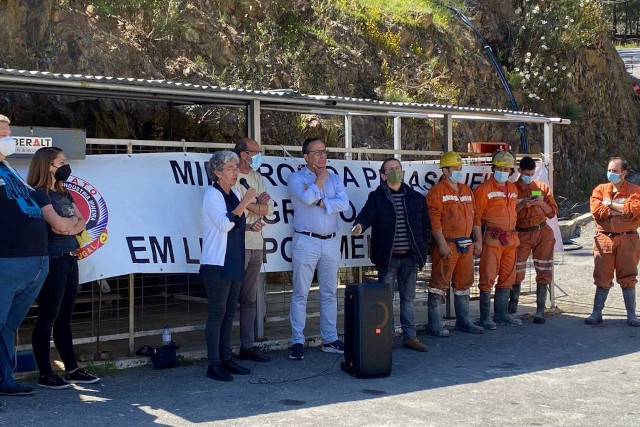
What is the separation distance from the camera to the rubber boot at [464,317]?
10.6 meters

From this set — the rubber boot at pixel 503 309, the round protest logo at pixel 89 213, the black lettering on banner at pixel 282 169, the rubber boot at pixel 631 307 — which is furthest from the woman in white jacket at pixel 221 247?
the rubber boot at pixel 631 307

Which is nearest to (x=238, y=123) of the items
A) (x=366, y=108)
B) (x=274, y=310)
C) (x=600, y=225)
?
(x=274, y=310)

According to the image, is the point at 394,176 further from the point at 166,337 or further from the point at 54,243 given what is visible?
the point at 54,243

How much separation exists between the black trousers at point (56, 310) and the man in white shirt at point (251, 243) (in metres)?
1.71

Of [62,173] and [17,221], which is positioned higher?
[62,173]

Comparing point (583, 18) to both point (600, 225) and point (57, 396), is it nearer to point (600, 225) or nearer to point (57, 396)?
point (600, 225)

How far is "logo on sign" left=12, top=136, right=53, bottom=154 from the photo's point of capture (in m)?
7.59

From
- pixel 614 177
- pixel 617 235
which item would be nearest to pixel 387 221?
pixel 614 177

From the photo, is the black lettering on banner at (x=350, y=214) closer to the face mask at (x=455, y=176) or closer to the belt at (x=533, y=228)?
the face mask at (x=455, y=176)

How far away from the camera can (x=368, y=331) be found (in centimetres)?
811

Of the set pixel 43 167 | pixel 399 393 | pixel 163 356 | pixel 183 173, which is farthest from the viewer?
pixel 183 173

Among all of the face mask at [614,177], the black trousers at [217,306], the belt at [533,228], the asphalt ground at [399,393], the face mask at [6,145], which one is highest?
the face mask at [6,145]

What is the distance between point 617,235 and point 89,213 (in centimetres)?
664

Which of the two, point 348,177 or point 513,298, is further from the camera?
point 513,298
